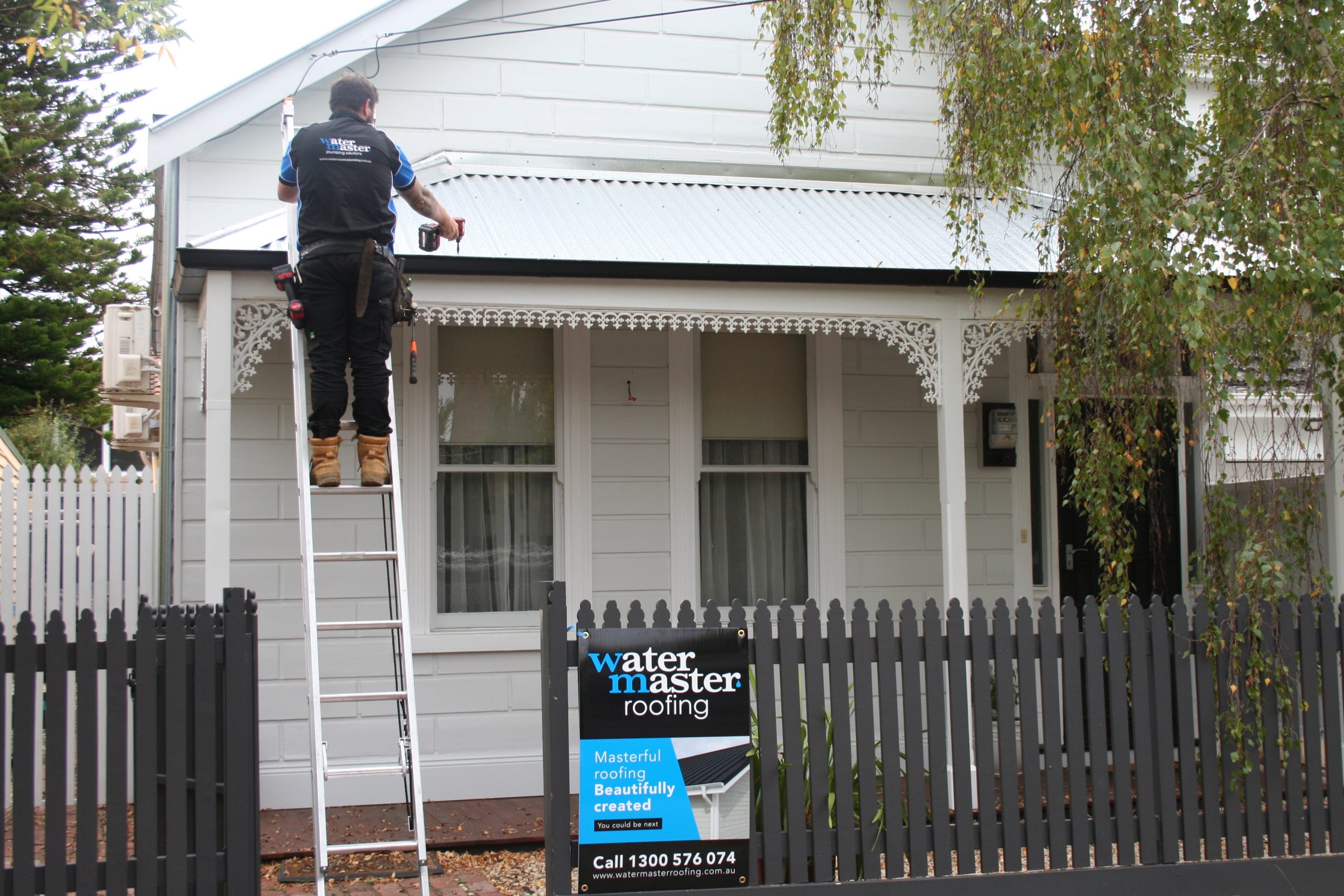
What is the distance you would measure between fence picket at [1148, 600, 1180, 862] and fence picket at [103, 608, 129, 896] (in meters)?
4.16

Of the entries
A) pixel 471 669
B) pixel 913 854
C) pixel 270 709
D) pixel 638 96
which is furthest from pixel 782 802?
pixel 638 96

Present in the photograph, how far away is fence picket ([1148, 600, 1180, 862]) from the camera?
16.6 feet

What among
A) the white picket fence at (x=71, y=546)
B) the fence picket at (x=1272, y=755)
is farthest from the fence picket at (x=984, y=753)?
the white picket fence at (x=71, y=546)

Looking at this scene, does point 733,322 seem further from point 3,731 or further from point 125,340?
point 125,340

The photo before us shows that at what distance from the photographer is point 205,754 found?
14.0ft

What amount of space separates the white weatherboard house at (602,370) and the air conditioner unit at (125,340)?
2.39m

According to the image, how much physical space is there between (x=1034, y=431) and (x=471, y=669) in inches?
168

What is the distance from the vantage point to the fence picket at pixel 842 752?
472 centimetres

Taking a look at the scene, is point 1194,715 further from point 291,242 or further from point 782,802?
point 291,242

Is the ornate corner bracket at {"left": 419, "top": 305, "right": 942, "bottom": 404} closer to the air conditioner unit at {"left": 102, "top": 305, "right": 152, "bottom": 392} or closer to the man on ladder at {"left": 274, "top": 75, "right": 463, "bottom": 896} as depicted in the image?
the man on ladder at {"left": 274, "top": 75, "right": 463, "bottom": 896}

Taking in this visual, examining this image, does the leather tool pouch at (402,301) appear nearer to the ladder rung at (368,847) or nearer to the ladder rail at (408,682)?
the ladder rail at (408,682)

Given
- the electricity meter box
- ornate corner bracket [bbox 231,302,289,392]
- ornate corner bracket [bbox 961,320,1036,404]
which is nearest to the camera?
ornate corner bracket [bbox 231,302,289,392]

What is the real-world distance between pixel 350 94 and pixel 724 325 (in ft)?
7.72

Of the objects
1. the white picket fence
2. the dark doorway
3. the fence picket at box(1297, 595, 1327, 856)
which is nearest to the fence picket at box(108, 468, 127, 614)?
the white picket fence
